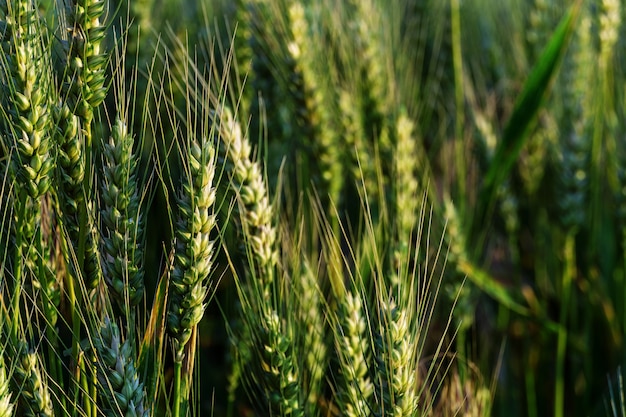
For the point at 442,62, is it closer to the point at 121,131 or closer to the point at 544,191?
the point at 544,191

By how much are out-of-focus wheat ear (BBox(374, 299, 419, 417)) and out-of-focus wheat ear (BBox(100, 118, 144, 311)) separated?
309 mm

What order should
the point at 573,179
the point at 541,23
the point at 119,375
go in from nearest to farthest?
the point at 119,375 → the point at 573,179 → the point at 541,23

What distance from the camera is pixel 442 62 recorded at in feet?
6.87

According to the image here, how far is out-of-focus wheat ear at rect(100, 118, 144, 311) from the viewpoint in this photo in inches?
37.6

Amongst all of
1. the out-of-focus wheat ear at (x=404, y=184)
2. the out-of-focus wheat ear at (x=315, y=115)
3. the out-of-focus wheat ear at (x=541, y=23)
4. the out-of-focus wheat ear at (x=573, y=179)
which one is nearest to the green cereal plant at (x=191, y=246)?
the out-of-focus wheat ear at (x=404, y=184)

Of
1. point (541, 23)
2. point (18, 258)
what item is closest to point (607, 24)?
point (541, 23)

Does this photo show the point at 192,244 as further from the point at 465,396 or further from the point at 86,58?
the point at 465,396

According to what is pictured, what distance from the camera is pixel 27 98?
3.14 feet

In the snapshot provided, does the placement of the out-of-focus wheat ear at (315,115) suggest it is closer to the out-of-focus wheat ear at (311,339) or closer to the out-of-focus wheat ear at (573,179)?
the out-of-focus wheat ear at (311,339)

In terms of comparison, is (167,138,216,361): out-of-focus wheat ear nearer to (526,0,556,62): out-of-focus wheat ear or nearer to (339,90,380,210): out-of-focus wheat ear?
(339,90,380,210): out-of-focus wheat ear

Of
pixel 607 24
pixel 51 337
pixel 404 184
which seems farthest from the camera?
pixel 607 24

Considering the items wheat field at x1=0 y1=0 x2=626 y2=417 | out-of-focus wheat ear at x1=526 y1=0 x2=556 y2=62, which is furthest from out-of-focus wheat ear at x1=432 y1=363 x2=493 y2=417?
out-of-focus wheat ear at x1=526 y1=0 x2=556 y2=62

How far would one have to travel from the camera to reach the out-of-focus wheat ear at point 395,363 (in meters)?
0.96

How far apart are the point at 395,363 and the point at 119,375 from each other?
1.06ft
